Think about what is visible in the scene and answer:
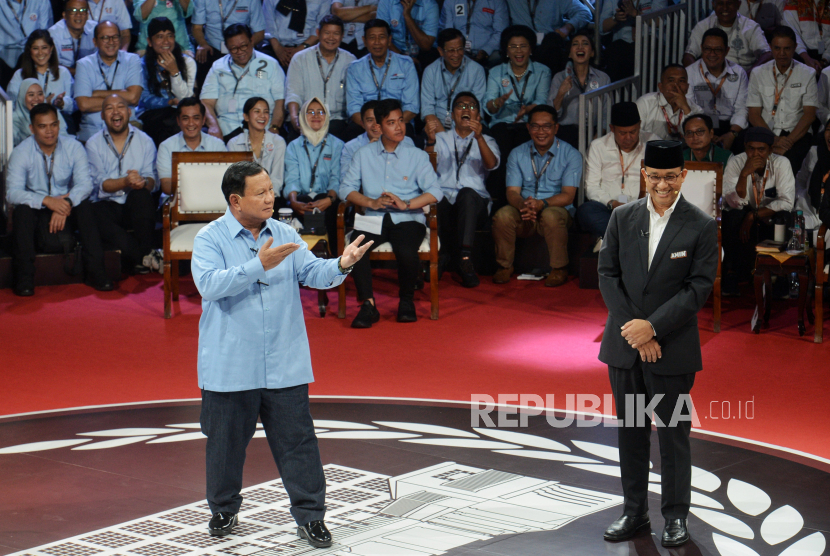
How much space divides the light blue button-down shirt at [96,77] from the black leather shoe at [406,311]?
3509 millimetres

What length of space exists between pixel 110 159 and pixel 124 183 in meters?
0.28

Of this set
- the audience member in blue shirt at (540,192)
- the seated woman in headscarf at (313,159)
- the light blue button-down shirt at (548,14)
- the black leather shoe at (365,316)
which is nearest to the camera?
the black leather shoe at (365,316)

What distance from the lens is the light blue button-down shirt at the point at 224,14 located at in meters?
9.56

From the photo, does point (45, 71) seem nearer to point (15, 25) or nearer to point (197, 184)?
point (15, 25)

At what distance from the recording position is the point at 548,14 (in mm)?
9859

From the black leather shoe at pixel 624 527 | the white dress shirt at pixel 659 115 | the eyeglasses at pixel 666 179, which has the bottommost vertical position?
the black leather shoe at pixel 624 527

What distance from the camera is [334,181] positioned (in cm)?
834

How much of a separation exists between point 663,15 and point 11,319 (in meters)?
6.27

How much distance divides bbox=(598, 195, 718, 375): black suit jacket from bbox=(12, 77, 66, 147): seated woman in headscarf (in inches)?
246

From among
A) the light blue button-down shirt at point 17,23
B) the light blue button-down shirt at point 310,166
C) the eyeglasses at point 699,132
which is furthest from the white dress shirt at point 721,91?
the light blue button-down shirt at point 17,23

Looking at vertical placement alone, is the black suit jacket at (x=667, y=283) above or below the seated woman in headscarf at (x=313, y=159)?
below

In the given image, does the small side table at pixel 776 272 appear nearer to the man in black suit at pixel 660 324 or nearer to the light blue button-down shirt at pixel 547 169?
the light blue button-down shirt at pixel 547 169

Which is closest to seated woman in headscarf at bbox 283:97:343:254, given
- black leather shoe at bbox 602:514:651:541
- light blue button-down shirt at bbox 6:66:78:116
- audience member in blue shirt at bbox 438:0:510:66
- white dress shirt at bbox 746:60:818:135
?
audience member in blue shirt at bbox 438:0:510:66

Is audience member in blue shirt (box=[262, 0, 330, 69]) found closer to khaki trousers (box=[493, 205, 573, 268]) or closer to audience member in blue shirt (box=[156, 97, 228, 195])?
audience member in blue shirt (box=[156, 97, 228, 195])
